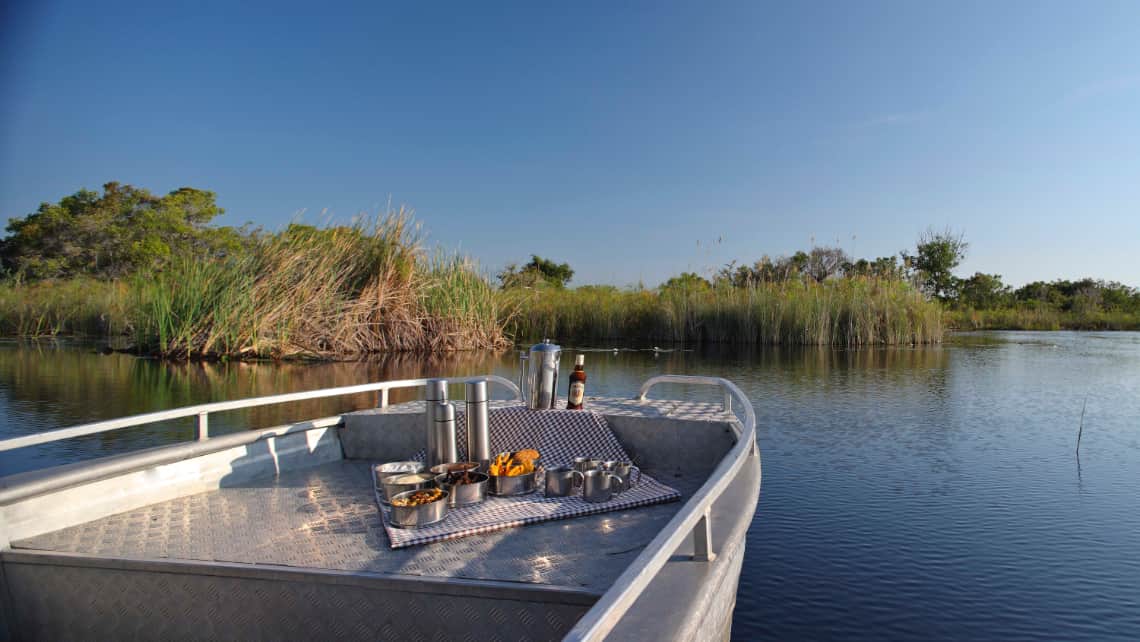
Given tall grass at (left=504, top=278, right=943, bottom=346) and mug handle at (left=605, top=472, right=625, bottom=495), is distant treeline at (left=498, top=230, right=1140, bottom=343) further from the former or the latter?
mug handle at (left=605, top=472, right=625, bottom=495)

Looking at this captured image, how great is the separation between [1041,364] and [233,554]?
14.3 metres

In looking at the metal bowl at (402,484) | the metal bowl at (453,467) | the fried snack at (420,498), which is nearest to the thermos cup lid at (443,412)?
the metal bowl at (453,467)

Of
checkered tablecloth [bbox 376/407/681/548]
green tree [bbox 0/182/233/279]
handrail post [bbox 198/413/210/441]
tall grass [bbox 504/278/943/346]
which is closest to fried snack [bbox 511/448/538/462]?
checkered tablecloth [bbox 376/407/681/548]

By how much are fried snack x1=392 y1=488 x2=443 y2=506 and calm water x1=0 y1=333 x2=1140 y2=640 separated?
136cm

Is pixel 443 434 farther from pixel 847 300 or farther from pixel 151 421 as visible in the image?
pixel 847 300

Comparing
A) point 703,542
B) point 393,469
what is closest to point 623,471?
point 393,469

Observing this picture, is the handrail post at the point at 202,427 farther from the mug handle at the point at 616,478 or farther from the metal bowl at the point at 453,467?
the mug handle at the point at 616,478

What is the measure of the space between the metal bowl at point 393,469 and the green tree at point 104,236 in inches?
1339

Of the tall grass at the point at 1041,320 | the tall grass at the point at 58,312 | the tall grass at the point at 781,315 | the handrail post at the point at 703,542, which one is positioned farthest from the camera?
the tall grass at the point at 1041,320

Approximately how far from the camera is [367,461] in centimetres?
415

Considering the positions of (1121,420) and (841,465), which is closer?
(841,465)

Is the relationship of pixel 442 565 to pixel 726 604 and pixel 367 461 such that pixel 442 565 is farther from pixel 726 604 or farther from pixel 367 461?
pixel 367 461

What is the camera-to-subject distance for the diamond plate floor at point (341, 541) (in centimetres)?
227

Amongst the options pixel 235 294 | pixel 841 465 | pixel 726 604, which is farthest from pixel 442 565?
pixel 235 294
